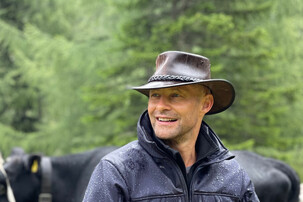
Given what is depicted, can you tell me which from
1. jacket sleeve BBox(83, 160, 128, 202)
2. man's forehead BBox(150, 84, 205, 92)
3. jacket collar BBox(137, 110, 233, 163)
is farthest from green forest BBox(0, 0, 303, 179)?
jacket sleeve BBox(83, 160, 128, 202)

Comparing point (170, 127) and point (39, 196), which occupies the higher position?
point (170, 127)

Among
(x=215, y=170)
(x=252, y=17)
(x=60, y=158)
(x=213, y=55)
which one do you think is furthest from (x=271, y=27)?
(x=215, y=170)

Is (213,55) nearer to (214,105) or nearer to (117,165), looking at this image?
(214,105)

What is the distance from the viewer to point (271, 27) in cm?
1171

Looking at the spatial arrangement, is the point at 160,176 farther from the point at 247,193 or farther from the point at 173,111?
the point at 247,193

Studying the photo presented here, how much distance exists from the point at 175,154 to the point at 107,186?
343 millimetres

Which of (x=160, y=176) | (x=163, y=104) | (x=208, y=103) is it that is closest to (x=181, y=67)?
(x=163, y=104)

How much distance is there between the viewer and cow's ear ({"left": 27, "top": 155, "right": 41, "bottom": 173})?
6457mm

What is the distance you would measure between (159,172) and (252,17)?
29.1 ft

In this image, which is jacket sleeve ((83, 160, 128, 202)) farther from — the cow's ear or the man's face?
the cow's ear

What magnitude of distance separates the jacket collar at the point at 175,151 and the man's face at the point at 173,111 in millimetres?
47

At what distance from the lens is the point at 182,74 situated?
2439 millimetres

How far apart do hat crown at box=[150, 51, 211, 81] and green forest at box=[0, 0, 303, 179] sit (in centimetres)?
586

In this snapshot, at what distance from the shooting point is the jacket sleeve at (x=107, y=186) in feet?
7.15
